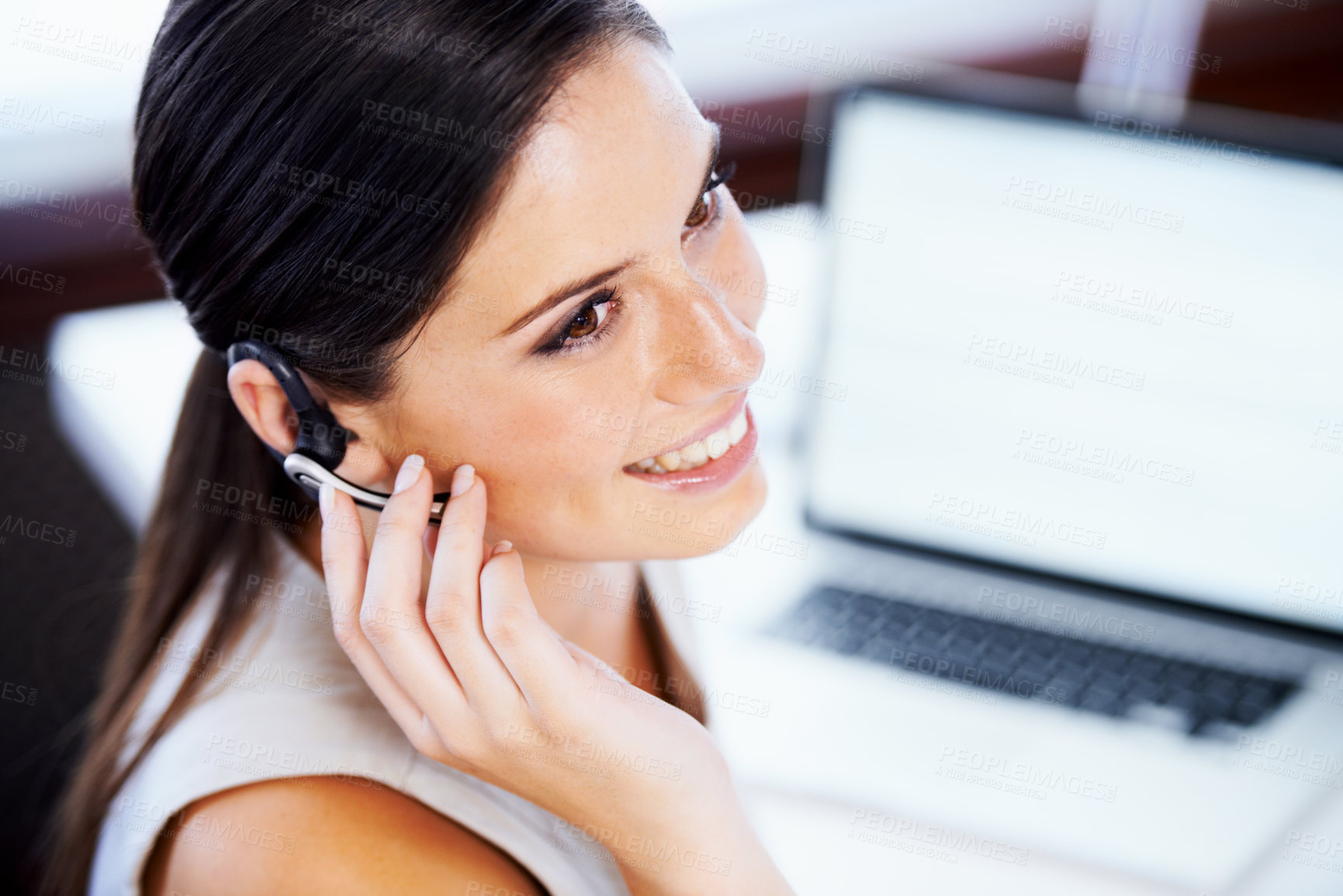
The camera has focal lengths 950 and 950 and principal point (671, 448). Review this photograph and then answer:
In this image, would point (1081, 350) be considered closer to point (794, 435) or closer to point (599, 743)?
point (794, 435)

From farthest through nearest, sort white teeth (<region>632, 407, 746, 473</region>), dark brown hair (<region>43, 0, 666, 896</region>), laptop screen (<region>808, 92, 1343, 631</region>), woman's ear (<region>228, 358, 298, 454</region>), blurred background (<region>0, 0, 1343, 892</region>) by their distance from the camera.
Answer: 1. blurred background (<region>0, 0, 1343, 892</region>)
2. laptop screen (<region>808, 92, 1343, 631</region>)
3. white teeth (<region>632, 407, 746, 473</region>)
4. woman's ear (<region>228, 358, 298, 454</region>)
5. dark brown hair (<region>43, 0, 666, 896</region>)

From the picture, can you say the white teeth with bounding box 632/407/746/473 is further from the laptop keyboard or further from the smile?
the laptop keyboard

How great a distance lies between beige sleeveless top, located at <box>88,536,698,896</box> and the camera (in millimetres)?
735

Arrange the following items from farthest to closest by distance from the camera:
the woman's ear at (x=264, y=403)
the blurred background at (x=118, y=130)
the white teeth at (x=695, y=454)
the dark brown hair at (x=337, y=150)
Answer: the blurred background at (x=118, y=130), the white teeth at (x=695, y=454), the woman's ear at (x=264, y=403), the dark brown hair at (x=337, y=150)

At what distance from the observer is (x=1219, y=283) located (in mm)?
1008

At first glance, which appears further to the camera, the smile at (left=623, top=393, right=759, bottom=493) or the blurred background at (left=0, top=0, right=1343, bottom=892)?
the blurred background at (left=0, top=0, right=1343, bottom=892)

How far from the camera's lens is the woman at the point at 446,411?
65cm

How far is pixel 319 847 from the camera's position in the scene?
69 centimetres

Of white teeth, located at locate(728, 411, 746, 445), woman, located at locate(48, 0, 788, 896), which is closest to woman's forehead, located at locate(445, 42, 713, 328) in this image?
woman, located at locate(48, 0, 788, 896)

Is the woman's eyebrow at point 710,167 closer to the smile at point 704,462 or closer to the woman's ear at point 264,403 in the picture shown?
the smile at point 704,462

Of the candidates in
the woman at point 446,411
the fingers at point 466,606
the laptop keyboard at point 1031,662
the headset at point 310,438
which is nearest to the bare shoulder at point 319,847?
the woman at point 446,411

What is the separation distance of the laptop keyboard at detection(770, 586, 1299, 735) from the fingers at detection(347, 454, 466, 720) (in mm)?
502

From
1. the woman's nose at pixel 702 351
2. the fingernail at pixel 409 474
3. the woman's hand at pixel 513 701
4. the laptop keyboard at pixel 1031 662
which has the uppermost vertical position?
the woman's nose at pixel 702 351

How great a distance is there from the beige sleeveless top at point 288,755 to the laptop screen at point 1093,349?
66 cm
